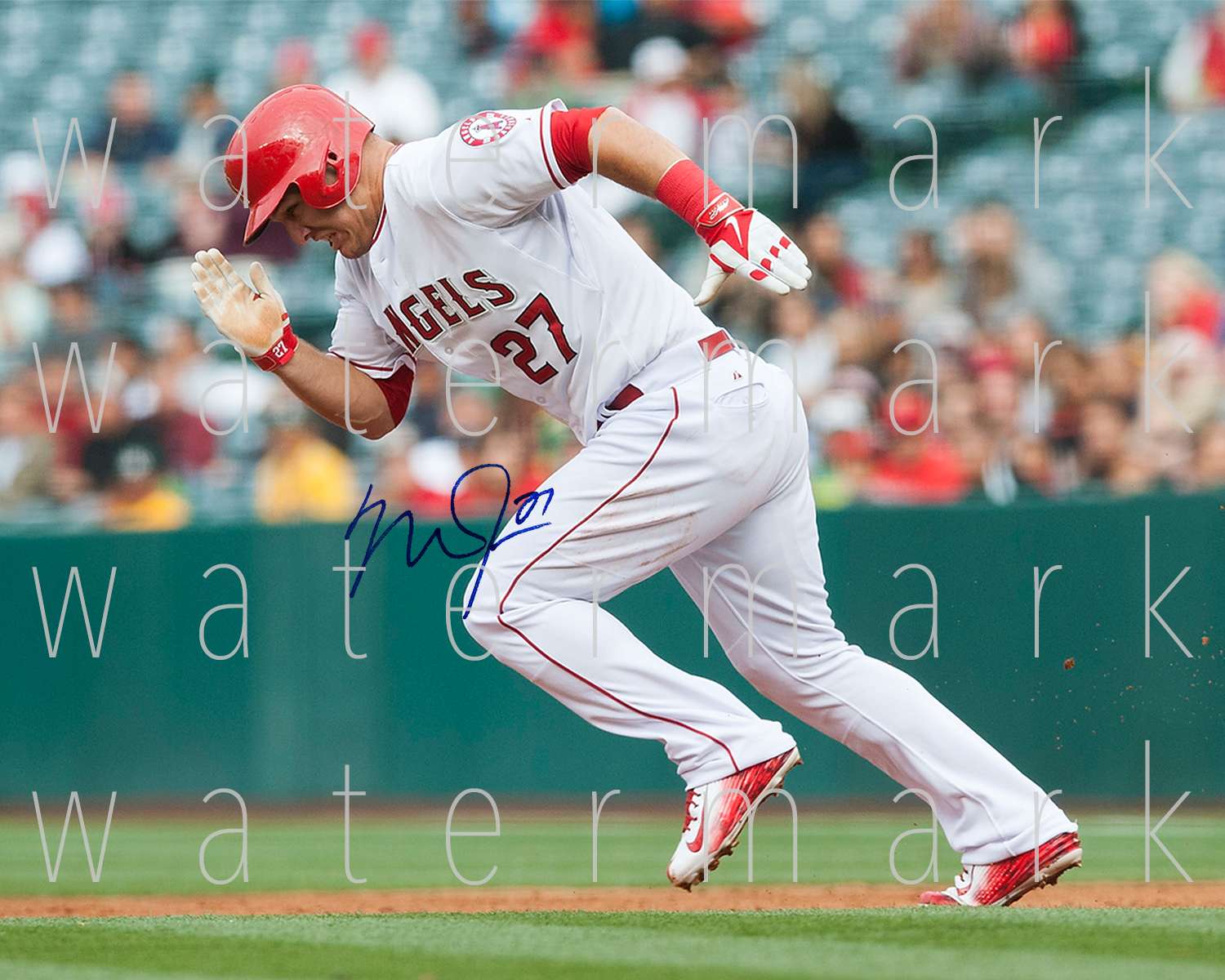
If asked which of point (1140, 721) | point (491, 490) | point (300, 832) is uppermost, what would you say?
point (491, 490)

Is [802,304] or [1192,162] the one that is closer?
[802,304]

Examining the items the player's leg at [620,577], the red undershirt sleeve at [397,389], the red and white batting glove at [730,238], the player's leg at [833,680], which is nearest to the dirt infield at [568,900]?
the player's leg at [833,680]

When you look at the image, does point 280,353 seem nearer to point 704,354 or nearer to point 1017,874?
point 704,354

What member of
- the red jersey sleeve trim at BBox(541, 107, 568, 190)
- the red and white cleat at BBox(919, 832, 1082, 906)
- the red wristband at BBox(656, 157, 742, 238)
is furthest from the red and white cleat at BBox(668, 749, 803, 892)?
the red jersey sleeve trim at BBox(541, 107, 568, 190)

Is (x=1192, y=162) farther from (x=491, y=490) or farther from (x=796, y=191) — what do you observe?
(x=491, y=490)

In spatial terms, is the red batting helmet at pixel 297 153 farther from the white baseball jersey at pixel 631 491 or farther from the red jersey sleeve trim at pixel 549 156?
the red jersey sleeve trim at pixel 549 156

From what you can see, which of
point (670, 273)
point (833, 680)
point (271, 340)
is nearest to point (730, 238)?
point (833, 680)

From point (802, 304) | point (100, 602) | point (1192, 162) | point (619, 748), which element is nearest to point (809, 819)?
point (619, 748)
